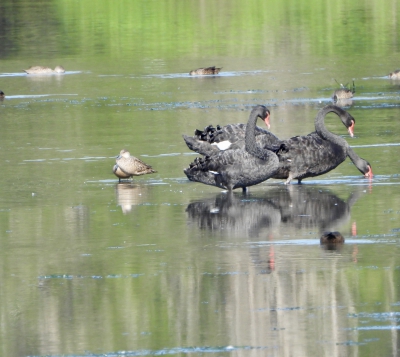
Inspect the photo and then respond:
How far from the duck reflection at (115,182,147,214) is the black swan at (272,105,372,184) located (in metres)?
1.59

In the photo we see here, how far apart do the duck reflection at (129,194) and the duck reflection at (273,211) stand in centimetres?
66

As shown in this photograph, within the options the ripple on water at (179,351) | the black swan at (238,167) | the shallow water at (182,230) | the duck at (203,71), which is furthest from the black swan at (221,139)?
the duck at (203,71)

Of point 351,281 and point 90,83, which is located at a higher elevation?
point 90,83

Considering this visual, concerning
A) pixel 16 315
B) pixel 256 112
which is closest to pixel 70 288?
pixel 16 315

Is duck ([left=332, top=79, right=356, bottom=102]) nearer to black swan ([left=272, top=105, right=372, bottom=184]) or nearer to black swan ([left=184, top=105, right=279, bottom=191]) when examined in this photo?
black swan ([left=272, top=105, right=372, bottom=184])

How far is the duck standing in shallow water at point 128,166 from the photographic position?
14.4 meters

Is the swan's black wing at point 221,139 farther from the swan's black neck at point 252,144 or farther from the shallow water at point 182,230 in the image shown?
the swan's black neck at point 252,144

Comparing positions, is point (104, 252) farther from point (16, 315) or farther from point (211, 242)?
point (16, 315)

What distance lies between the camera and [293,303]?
8344 mm

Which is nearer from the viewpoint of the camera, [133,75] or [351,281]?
[351,281]

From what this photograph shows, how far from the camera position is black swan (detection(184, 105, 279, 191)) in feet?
43.4

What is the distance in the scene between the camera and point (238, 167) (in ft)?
43.7

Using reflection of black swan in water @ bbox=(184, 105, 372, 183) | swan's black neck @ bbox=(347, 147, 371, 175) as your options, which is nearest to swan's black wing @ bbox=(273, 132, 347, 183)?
reflection of black swan in water @ bbox=(184, 105, 372, 183)

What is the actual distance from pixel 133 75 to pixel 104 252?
1924 centimetres
